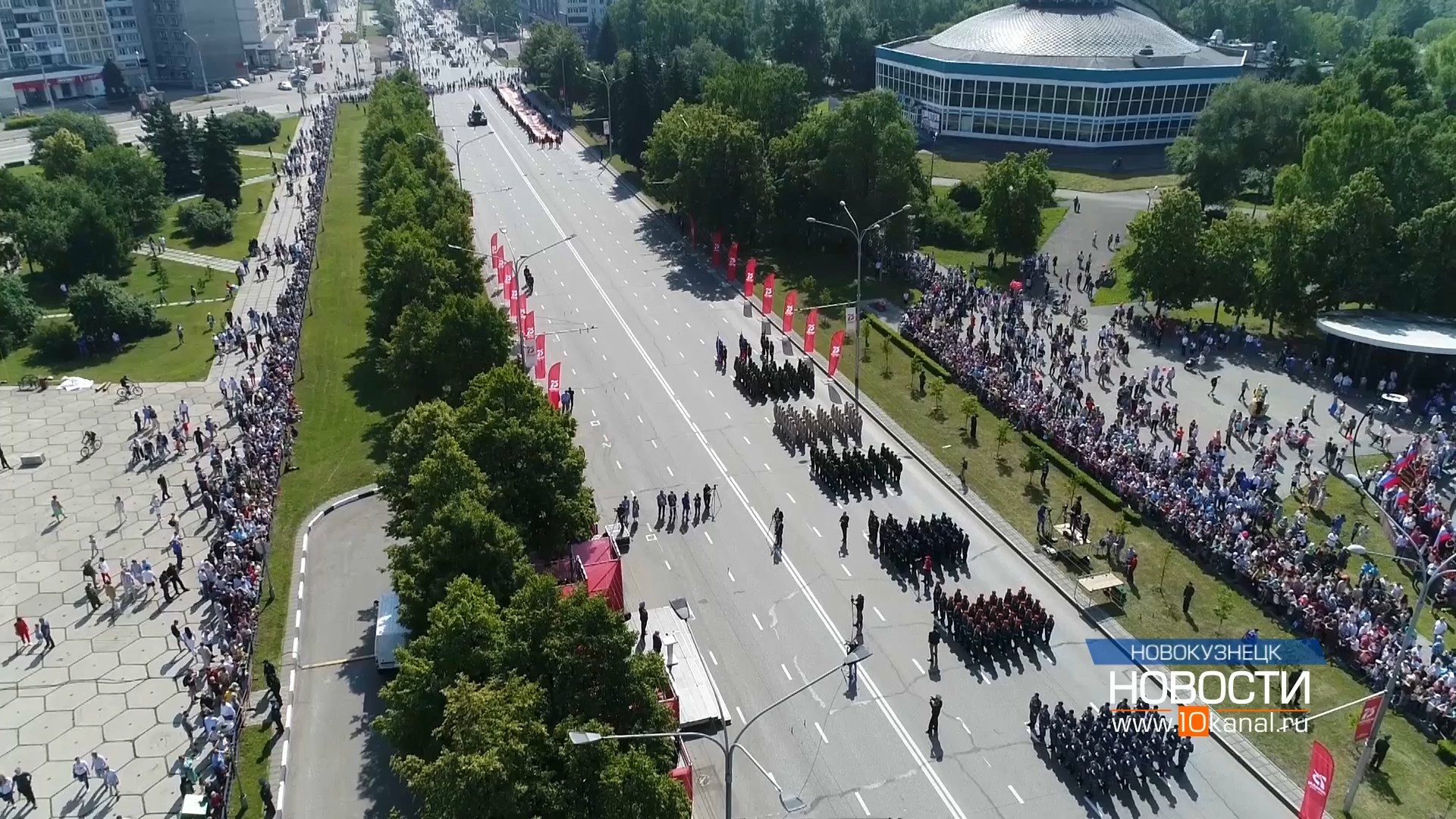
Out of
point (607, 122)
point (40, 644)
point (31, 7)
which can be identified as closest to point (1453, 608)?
point (40, 644)

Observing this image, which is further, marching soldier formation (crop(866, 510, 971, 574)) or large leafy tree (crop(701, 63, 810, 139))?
large leafy tree (crop(701, 63, 810, 139))

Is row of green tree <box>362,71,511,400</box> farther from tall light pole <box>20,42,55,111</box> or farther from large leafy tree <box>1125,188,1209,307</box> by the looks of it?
tall light pole <box>20,42,55,111</box>

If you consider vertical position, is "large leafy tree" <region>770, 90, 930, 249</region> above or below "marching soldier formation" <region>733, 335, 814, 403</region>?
above

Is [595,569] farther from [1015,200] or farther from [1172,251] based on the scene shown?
[1015,200]

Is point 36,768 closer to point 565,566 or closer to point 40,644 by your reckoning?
point 40,644

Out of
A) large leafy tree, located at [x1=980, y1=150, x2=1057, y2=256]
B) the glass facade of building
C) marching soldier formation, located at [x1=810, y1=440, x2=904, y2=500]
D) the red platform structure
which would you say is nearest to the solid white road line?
marching soldier formation, located at [x1=810, y1=440, x2=904, y2=500]

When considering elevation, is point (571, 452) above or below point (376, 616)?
above
